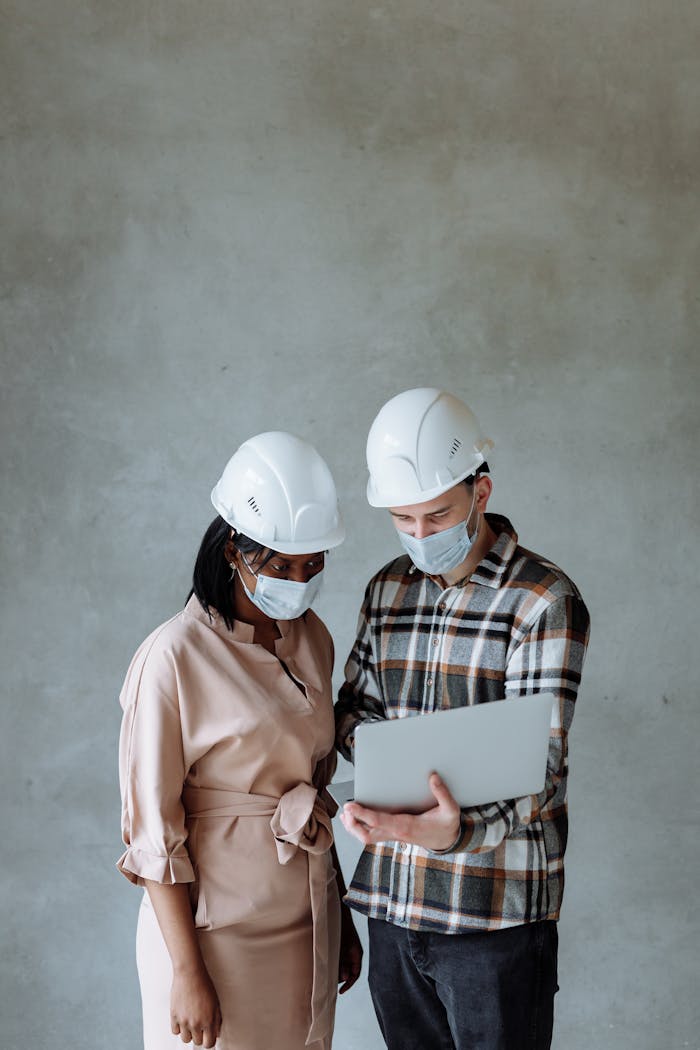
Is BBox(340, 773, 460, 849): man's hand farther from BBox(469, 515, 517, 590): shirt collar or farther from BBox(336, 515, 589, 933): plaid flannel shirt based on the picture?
BBox(469, 515, 517, 590): shirt collar

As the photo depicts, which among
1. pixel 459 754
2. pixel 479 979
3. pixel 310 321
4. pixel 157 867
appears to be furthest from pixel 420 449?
pixel 310 321

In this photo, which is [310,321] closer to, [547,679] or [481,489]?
[481,489]

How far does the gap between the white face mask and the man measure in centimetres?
20

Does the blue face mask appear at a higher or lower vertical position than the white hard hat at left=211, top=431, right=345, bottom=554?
lower

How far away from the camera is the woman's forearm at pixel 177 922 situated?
5.55 ft

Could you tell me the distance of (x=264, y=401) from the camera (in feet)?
9.41

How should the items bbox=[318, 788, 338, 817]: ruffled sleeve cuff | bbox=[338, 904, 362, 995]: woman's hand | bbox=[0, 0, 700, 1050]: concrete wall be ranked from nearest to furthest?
bbox=[318, 788, 338, 817]: ruffled sleeve cuff → bbox=[338, 904, 362, 995]: woman's hand → bbox=[0, 0, 700, 1050]: concrete wall

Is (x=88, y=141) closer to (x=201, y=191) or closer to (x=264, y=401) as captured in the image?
(x=201, y=191)

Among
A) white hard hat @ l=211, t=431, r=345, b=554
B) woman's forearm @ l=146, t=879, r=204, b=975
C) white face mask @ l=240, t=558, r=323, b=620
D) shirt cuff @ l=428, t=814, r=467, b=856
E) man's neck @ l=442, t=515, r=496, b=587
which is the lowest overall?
woman's forearm @ l=146, t=879, r=204, b=975

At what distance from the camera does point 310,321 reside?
2.87 metres

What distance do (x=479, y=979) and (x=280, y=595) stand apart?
0.76 metres

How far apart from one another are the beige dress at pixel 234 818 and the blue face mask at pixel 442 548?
298 millimetres

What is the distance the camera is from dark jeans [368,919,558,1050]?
69.7 inches

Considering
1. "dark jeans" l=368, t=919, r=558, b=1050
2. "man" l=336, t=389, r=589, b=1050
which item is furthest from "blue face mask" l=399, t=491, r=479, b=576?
"dark jeans" l=368, t=919, r=558, b=1050
